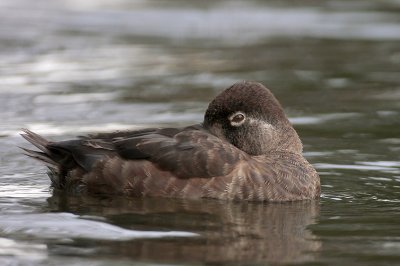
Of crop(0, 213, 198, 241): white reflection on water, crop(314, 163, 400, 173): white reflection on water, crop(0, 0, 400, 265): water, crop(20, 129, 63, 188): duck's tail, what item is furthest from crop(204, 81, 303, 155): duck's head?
crop(0, 213, 198, 241): white reflection on water

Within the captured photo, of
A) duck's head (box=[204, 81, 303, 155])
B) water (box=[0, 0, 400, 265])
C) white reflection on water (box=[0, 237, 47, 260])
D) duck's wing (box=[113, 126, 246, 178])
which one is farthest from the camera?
duck's head (box=[204, 81, 303, 155])

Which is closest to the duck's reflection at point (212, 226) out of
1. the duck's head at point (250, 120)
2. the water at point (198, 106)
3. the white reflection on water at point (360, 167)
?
the water at point (198, 106)

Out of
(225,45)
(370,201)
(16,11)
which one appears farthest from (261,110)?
(16,11)

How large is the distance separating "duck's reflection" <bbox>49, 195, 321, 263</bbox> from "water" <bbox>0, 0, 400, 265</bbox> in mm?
16

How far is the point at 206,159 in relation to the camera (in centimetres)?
919

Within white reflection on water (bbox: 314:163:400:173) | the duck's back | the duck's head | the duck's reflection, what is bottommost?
the duck's reflection

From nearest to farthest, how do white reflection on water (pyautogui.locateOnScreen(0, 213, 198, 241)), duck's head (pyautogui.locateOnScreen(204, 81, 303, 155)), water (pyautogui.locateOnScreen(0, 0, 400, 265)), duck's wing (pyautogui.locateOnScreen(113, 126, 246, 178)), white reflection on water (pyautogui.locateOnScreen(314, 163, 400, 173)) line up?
water (pyautogui.locateOnScreen(0, 0, 400, 265))
white reflection on water (pyautogui.locateOnScreen(0, 213, 198, 241))
duck's wing (pyautogui.locateOnScreen(113, 126, 246, 178))
duck's head (pyautogui.locateOnScreen(204, 81, 303, 155))
white reflection on water (pyautogui.locateOnScreen(314, 163, 400, 173))

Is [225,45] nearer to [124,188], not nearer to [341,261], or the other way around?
[124,188]

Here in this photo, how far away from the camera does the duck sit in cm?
922

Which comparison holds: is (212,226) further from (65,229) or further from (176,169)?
(65,229)

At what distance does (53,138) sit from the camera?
11469mm

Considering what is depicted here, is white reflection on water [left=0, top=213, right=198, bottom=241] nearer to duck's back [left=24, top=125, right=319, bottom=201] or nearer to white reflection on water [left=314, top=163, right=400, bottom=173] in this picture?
duck's back [left=24, top=125, right=319, bottom=201]

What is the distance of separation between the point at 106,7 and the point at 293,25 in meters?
3.66

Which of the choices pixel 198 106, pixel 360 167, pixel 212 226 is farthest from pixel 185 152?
pixel 198 106
